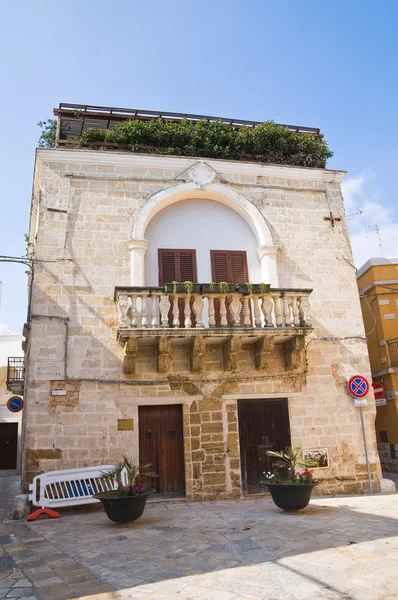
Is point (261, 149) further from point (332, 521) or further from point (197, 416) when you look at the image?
point (332, 521)

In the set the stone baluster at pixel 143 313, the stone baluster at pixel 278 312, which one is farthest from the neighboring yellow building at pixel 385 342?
the stone baluster at pixel 143 313

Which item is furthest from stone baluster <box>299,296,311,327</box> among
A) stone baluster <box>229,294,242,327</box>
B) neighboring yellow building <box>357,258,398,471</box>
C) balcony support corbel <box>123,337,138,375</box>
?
neighboring yellow building <box>357,258,398,471</box>

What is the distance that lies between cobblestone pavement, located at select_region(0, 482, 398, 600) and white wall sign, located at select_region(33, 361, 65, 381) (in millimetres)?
2586

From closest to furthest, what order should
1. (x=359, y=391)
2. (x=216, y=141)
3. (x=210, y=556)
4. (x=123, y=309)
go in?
1. (x=210, y=556)
2. (x=123, y=309)
3. (x=359, y=391)
4. (x=216, y=141)

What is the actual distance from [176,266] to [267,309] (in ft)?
7.70

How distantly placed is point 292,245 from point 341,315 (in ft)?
6.54

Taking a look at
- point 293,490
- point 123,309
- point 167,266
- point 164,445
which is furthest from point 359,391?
point 123,309

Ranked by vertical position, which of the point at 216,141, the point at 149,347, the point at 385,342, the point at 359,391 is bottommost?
the point at 359,391

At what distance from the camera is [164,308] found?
9086 mm

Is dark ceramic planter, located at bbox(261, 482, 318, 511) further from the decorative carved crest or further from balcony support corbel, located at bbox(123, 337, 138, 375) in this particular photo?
the decorative carved crest

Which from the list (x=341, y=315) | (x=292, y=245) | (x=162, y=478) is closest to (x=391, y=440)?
(x=341, y=315)

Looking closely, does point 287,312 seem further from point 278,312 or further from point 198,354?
point 198,354

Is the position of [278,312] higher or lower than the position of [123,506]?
higher

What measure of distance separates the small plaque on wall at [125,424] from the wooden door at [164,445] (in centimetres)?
26
